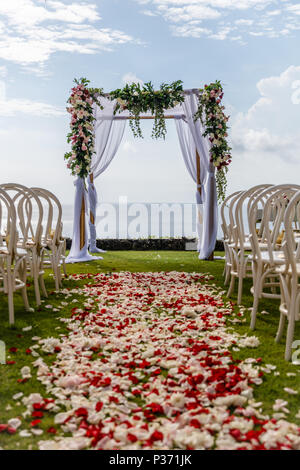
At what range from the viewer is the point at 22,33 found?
5590 mm

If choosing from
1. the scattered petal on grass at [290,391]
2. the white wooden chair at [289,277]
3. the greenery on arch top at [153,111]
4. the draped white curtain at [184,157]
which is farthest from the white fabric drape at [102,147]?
the scattered petal on grass at [290,391]

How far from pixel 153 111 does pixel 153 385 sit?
6312mm

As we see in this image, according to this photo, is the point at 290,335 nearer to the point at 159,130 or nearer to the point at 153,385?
the point at 153,385

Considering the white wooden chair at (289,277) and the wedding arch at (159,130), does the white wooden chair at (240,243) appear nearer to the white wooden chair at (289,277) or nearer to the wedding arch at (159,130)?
the white wooden chair at (289,277)

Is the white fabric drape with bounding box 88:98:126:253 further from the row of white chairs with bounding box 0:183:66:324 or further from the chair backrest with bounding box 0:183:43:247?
the chair backrest with bounding box 0:183:43:247

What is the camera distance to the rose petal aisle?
1.54 m

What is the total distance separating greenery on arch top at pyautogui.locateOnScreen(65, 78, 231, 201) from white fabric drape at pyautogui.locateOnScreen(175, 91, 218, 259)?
0.58ft

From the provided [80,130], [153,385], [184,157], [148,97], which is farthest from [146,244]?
[153,385]

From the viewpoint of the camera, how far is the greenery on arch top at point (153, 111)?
740 cm

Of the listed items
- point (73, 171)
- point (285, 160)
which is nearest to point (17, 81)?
point (73, 171)

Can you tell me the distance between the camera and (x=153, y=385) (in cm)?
200

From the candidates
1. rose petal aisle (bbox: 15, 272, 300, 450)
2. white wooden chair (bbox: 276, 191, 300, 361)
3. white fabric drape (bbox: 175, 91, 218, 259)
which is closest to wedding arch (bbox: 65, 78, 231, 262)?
white fabric drape (bbox: 175, 91, 218, 259)

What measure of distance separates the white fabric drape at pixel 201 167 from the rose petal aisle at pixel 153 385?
13.3 ft
